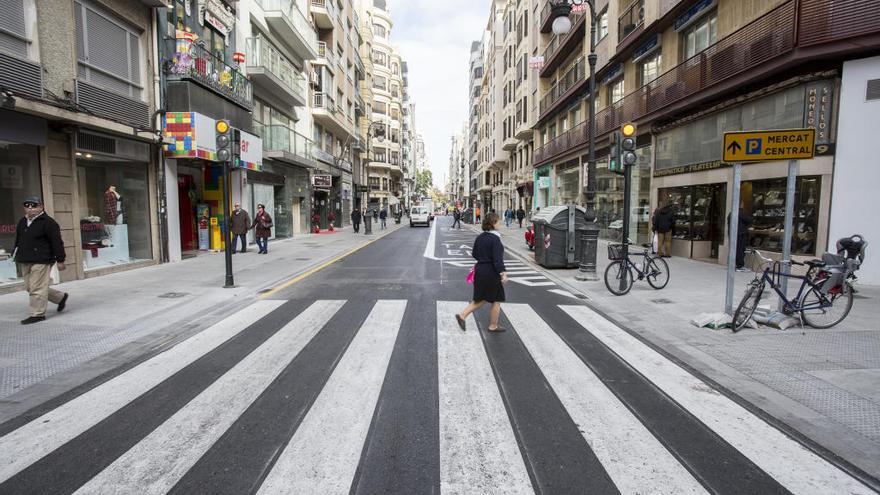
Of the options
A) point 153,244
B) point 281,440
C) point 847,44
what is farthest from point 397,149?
point 281,440

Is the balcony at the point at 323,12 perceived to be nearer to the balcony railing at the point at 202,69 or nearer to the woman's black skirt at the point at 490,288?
the balcony railing at the point at 202,69

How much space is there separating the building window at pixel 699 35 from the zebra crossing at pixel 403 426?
44.8ft

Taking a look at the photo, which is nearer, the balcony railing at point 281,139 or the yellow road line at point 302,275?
the yellow road line at point 302,275

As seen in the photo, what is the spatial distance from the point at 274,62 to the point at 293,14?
3111 millimetres

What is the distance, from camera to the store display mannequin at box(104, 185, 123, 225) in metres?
11.8

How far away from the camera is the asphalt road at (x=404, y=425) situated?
2.82 metres

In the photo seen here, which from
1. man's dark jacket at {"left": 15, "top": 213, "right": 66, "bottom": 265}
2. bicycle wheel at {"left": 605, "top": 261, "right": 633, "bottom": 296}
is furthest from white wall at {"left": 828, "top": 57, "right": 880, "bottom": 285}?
man's dark jacket at {"left": 15, "top": 213, "right": 66, "bottom": 265}

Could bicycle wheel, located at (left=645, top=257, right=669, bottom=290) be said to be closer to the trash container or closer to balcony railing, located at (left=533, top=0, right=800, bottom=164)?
the trash container

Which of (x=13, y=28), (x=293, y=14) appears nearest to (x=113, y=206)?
(x=13, y=28)

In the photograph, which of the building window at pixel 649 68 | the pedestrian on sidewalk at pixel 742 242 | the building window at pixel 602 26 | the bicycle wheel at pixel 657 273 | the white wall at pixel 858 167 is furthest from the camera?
the building window at pixel 602 26

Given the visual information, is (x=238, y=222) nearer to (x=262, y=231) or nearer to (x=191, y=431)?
(x=262, y=231)

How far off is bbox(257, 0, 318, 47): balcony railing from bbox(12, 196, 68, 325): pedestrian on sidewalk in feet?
56.6

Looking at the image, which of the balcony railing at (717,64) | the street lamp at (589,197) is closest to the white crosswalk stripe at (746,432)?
the street lamp at (589,197)

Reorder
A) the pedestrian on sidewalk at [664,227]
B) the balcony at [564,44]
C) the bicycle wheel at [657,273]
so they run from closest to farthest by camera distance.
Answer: the bicycle wheel at [657,273], the pedestrian on sidewalk at [664,227], the balcony at [564,44]
